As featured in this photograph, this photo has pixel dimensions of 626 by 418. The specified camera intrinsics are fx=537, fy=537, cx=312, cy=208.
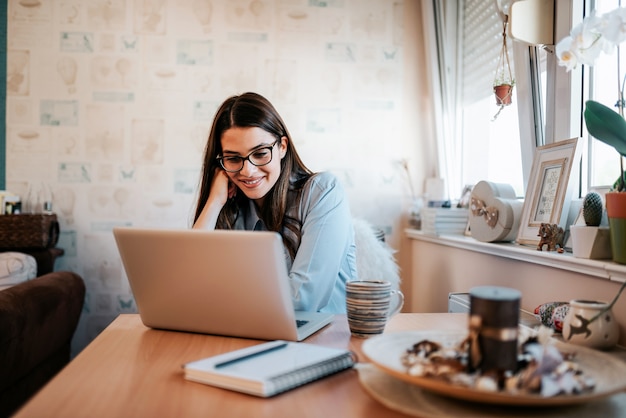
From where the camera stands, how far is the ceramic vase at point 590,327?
93 centimetres

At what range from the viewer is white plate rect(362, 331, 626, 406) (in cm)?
60

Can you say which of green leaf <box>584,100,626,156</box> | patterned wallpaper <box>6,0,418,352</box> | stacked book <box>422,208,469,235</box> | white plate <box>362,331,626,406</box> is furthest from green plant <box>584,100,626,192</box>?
patterned wallpaper <box>6,0,418,352</box>

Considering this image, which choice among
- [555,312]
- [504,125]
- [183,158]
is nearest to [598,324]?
[555,312]

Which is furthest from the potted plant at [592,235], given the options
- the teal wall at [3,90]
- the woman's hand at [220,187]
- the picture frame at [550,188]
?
the teal wall at [3,90]

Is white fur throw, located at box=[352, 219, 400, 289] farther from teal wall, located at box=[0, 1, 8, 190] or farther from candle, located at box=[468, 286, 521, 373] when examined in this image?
teal wall, located at box=[0, 1, 8, 190]

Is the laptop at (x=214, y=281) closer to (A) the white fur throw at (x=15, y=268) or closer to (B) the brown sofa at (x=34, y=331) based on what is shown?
(B) the brown sofa at (x=34, y=331)

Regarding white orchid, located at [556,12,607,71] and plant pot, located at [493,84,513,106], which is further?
plant pot, located at [493,84,513,106]

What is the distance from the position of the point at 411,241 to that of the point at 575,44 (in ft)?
5.94

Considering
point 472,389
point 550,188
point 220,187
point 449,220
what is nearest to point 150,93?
point 220,187

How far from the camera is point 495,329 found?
637 millimetres

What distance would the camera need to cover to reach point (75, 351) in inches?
113

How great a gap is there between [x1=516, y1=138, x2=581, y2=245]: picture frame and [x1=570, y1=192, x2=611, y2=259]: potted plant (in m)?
0.26

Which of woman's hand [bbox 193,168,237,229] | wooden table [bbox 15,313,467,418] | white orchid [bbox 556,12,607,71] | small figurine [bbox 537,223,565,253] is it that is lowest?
wooden table [bbox 15,313,467,418]

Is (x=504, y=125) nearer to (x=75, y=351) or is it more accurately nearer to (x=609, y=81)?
(x=609, y=81)
